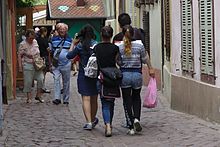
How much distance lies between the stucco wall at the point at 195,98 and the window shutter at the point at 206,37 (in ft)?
1.07

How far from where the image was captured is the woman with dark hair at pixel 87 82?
1112cm

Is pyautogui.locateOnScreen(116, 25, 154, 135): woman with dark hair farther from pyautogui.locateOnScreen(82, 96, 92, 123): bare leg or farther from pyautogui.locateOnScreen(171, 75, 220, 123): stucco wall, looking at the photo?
pyautogui.locateOnScreen(171, 75, 220, 123): stucco wall

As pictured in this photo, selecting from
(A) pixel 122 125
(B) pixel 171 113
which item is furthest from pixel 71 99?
(A) pixel 122 125

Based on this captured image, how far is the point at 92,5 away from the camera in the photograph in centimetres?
3569

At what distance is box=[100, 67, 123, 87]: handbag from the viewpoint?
10.2m

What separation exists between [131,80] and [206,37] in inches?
73.5

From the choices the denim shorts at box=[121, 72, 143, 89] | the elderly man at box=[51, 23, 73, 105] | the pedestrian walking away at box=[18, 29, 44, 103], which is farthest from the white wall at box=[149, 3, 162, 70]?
the denim shorts at box=[121, 72, 143, 89]

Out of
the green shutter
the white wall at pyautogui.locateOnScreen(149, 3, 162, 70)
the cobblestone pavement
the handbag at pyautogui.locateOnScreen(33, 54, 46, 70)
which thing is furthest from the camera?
the white wall at pyautogui.locateOnScreen(149, 3, 162, 70)

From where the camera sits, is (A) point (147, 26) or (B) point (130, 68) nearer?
(B) point (130, 68)

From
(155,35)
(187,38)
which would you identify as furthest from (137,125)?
(155,35)

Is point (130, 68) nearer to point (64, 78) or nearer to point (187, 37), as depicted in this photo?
point (187, 37)

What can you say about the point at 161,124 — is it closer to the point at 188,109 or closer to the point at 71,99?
the point at 188,109

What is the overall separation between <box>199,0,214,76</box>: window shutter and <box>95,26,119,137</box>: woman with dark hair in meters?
1.80

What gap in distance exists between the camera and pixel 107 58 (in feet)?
34.3
